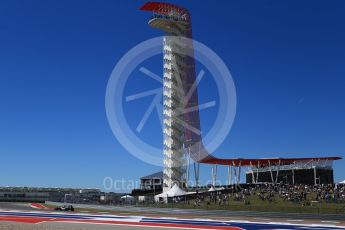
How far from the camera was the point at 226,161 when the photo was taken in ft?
309

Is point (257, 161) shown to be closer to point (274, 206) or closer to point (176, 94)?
point (176, 94)

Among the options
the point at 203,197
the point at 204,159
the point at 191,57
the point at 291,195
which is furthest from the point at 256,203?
the point at 191,57

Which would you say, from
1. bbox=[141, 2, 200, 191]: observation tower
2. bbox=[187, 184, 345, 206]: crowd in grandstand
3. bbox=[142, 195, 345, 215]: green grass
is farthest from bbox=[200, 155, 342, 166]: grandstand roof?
bbox=[142, 195, 345, 215]: green grass

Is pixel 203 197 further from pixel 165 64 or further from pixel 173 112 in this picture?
pixel 165 64

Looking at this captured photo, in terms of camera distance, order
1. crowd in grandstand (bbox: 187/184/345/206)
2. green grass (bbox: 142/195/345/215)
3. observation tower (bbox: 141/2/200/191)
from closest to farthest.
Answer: green grass (bbox: 142/195/345/215)
crowd in grandstand (bbox: 187/184/345/206)
observation tower (bbox: 141/2/200/191)

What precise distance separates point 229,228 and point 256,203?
81.1 feet

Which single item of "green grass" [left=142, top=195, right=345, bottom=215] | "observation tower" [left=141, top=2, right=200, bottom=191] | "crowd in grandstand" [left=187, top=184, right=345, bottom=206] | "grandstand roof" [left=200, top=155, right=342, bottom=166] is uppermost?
"observation tower" [left=141, top=2, right=200, bottom=191]

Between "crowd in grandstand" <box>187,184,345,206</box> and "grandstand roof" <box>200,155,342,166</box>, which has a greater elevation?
"grandstand roof" <box>200,155,342,166</box>

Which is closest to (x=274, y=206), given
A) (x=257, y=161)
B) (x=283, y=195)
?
(x=283, y=195)

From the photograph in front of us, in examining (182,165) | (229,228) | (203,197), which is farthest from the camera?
(182,165)

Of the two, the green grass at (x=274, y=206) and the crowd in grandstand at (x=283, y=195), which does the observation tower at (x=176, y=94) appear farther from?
the green grass at (x=274, y=206)

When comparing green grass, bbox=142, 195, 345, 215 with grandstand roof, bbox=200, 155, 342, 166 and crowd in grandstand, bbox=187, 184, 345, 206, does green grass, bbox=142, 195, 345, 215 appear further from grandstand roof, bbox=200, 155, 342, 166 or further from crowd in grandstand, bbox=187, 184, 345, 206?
grandstand roof, bbox=200, 155, 342, 166

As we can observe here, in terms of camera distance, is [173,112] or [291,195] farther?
[173,112]

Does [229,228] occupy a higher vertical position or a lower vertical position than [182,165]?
lower
